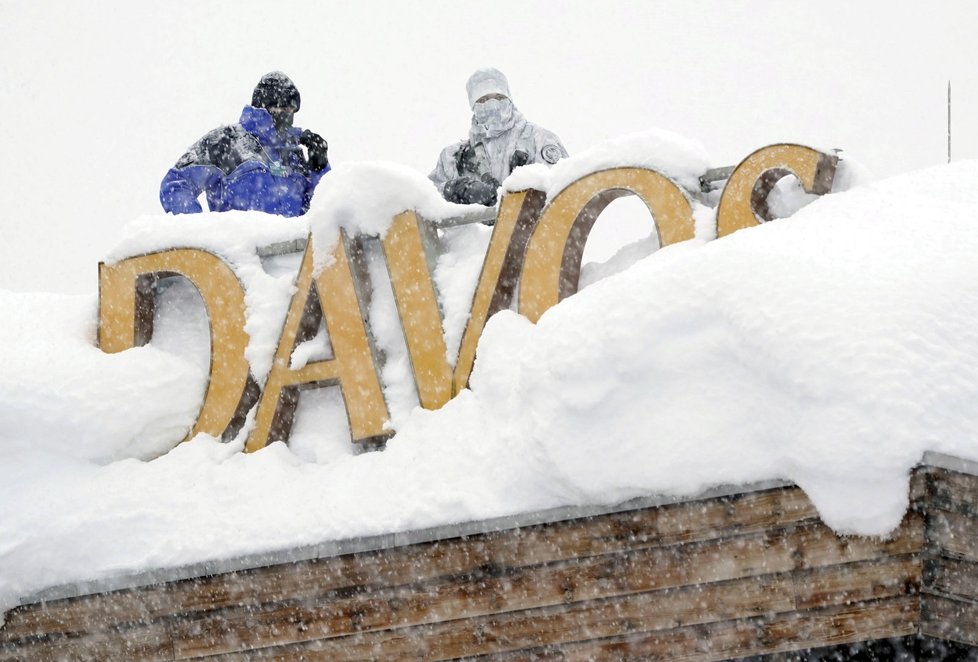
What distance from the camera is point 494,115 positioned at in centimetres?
662

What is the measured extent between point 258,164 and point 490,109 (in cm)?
168

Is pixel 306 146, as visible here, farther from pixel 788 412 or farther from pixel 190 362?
pixel 788 412

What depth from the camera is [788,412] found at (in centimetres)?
347

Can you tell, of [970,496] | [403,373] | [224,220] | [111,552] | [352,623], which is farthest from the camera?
[224,220]

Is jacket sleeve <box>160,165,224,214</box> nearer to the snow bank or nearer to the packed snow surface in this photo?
the packed snow surface

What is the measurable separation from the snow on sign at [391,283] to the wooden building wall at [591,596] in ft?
2.99

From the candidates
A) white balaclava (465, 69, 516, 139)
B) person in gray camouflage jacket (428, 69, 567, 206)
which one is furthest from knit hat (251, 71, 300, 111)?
white balaclava (465, 69, 516, 139)

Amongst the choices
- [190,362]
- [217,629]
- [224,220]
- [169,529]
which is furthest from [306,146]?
[217,629]

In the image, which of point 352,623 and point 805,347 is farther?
point 352,623

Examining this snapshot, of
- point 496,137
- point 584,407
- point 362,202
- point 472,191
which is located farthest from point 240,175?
point 584,407

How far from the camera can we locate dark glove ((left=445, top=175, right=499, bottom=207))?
5.84 metres

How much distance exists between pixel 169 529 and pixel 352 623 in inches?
42.3

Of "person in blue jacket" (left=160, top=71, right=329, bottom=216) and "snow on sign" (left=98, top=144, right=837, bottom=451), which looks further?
"person in blue jacket" (left=160, top=71, right=329, bottom=216)

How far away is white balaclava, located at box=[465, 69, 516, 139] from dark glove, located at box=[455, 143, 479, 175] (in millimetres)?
132
